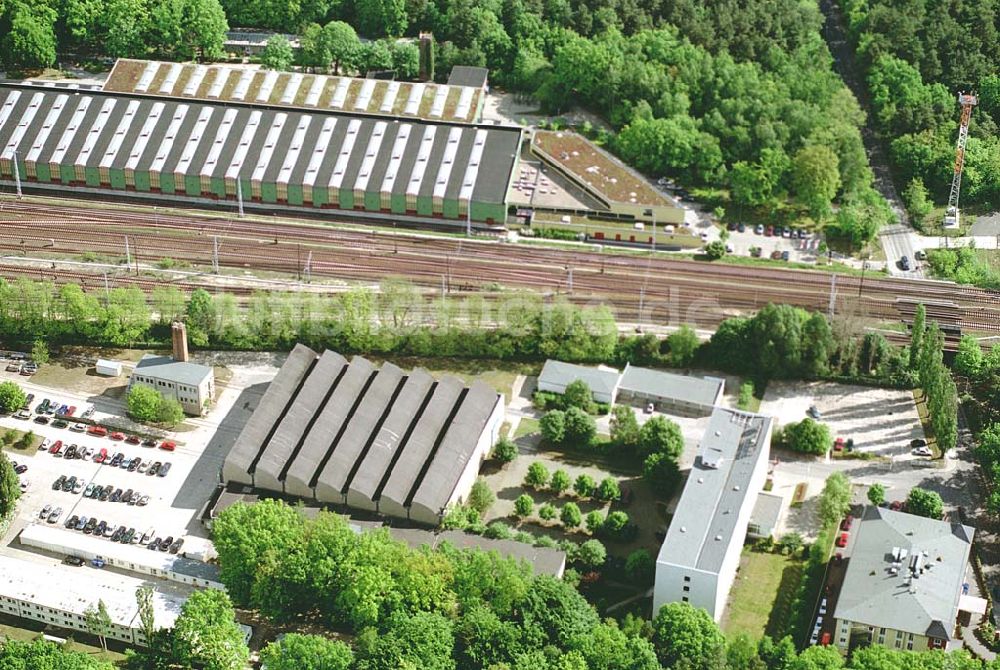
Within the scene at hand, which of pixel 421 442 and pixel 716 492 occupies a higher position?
pixel 716 492

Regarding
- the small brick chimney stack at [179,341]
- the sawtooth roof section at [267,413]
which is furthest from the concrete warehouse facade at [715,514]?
the small brick chimney stack at [179,341]

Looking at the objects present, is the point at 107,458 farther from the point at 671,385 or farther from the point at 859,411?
the point at 859,411

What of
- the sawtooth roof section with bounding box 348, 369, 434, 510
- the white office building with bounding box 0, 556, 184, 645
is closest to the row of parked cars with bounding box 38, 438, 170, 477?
the white office building with bounding box 0, 556, 184, 645

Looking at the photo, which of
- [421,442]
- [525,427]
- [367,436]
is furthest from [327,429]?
[525,427]

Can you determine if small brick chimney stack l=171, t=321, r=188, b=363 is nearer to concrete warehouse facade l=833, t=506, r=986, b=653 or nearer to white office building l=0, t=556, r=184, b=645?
white office building l=0, t=556, r=184, b=645

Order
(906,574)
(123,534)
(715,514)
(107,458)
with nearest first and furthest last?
(906,574)
(715,514)
(123,534)
(107,458)

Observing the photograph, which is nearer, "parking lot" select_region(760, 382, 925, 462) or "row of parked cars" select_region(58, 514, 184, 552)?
"row of parked cars" select_region(58, 514, 184, 552)

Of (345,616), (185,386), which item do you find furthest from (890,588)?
(185,386)
